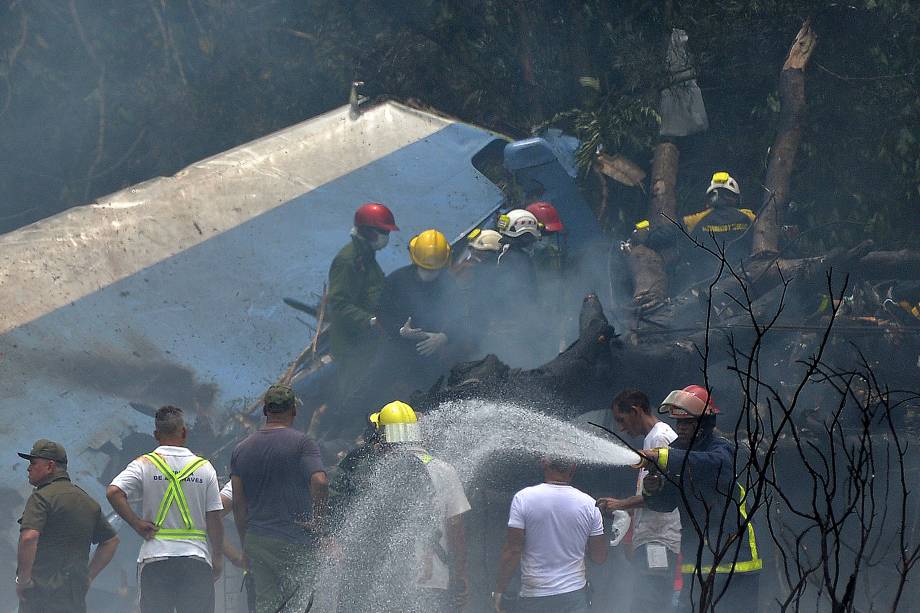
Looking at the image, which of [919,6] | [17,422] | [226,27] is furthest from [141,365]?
[919,6]

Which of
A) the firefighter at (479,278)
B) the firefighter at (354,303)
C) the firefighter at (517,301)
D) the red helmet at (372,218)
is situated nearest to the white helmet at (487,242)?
the firefighter at (479,278)

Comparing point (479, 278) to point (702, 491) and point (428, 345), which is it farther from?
point (702, 491)

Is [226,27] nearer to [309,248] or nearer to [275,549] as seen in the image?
[309,248]

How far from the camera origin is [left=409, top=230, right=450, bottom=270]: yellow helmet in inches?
344

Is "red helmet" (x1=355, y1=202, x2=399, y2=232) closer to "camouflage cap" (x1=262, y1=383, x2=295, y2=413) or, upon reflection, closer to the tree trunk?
the tree trunk

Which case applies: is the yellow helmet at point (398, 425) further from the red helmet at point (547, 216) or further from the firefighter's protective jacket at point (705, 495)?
the red helmet at point (547, 216)

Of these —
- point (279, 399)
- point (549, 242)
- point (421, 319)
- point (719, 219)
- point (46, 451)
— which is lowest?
point (46, 451)

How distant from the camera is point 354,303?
28.3 ft

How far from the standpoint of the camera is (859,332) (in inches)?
313

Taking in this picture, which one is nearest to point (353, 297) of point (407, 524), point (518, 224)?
point (518, 224)

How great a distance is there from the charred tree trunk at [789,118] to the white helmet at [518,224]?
7.61ft

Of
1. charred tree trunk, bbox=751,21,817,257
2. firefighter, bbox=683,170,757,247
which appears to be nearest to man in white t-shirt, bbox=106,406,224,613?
firefighter, bbox=683,170,757,247

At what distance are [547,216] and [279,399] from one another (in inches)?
189

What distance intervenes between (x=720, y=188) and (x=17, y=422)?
20.8 feet
